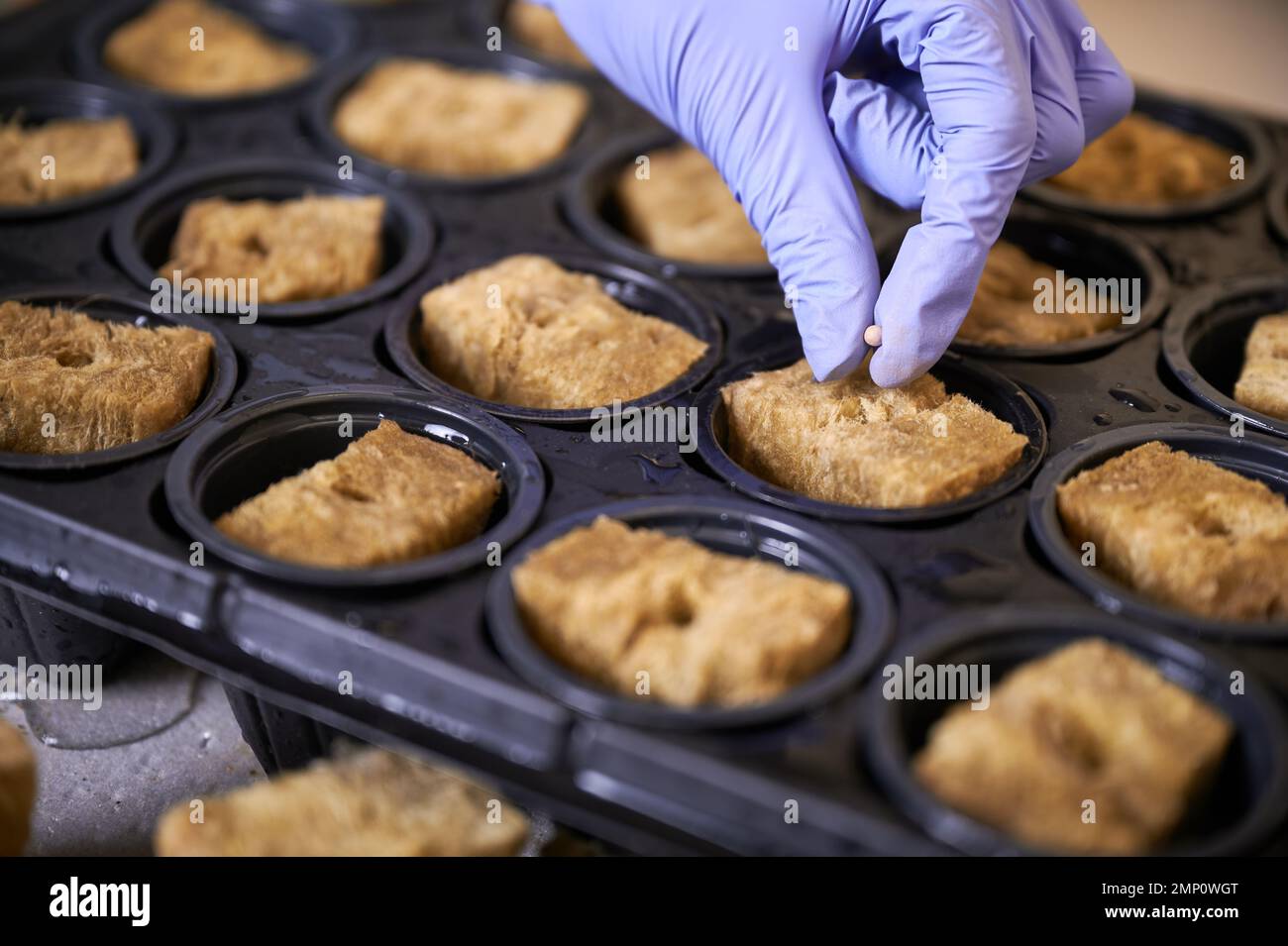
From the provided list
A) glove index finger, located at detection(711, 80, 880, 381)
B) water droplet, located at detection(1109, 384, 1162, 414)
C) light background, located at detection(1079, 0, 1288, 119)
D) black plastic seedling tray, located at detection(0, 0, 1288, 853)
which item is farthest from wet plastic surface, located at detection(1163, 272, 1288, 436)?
light background, located at detection(1079, 0, 1288, 119)

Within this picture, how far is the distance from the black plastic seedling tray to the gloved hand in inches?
11.2

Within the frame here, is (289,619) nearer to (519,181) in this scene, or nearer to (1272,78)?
(519,181)

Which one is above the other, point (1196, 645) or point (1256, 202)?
point (1256, 202)

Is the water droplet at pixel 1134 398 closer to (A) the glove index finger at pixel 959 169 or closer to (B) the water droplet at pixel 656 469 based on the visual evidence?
(A) the glove index finger at pixel 959 169

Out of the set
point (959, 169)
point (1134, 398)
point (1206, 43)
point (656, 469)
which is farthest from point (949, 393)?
point (1206, 43)

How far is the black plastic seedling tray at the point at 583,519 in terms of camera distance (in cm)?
168

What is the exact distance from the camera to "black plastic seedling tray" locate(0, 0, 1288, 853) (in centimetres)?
168

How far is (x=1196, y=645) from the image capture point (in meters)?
1.80

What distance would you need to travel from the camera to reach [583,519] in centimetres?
204

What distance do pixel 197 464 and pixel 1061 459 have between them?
1.50 meters

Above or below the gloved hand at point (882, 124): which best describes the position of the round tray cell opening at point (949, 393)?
below

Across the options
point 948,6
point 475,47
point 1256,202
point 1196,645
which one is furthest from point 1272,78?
point 1196,645

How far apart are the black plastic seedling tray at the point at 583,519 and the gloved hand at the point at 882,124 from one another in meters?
0.29

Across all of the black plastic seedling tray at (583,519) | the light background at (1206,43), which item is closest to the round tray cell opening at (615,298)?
the black plastic seedling tray at (583,519)
